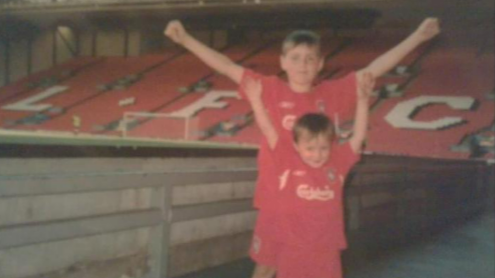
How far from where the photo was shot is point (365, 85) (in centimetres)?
346

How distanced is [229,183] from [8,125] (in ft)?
27.6

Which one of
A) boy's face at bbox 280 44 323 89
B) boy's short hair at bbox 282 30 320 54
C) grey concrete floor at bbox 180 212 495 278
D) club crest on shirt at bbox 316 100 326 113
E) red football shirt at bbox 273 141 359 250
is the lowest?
grey concrete floor at bbox 180 212 495 278

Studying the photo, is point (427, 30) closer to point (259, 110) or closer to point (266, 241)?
point (259, 110)

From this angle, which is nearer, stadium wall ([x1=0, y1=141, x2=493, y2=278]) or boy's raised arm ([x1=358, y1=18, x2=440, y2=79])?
boy's raised arm ([x1=358, y1=18, x2=440, y2=79])

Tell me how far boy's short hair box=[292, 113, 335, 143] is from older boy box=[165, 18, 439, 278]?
9.4 inches

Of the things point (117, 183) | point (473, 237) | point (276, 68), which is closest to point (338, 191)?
point (117, 183)

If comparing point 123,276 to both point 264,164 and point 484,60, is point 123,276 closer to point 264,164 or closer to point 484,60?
point 264,164

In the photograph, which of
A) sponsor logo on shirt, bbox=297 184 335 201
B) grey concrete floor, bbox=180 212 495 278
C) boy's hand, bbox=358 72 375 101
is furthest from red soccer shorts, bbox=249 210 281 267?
grey concrete floor, bbox=180 212 495 278

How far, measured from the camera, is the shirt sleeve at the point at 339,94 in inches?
138

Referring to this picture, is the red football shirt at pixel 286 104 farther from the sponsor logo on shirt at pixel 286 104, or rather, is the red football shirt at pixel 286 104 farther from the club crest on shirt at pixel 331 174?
the club crest on shirt at pixel 331 174

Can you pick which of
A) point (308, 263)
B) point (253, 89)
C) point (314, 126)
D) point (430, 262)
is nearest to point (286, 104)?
point (253, 89)

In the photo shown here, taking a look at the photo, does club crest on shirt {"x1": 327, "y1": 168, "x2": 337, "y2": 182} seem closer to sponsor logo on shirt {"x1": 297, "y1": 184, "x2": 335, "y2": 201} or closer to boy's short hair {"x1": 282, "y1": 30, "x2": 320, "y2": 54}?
sponsor logo on shirt {"x1": 297, "y1": 184, "x2": 335, "y2": 201}

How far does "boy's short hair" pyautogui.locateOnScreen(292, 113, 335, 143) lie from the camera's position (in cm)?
316

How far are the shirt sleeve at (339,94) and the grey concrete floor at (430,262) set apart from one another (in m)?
2.53
